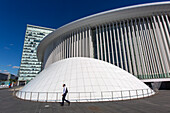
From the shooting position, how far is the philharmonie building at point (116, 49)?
13023mm

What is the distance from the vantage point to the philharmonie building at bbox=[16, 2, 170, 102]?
1302 centimetres

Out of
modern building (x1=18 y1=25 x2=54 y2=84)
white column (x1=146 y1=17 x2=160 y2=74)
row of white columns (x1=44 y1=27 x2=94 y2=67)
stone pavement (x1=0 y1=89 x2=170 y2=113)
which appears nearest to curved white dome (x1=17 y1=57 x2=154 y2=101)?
stone pavement (x1=0 y1=89 x2=170 y2=113)

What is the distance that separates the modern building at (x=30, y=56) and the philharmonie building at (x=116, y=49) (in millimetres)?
55782

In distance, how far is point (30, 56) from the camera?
87.8 metres

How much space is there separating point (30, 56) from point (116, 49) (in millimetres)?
83877

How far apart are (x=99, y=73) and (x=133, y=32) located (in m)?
26.9

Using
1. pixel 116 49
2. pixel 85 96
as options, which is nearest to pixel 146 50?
pixel 116 49

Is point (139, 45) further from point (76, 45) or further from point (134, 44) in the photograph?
point (76, 45)

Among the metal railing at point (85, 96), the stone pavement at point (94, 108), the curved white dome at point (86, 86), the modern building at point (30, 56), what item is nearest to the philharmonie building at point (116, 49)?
the curved white dome at point (86, 86)

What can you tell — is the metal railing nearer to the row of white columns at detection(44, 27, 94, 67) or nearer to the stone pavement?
the stone pavement

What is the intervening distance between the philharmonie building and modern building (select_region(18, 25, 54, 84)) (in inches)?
2196

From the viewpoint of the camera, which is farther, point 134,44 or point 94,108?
point 134,44

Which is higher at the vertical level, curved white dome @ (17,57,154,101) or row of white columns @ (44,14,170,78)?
row of white columns @ (44,14,170,78)

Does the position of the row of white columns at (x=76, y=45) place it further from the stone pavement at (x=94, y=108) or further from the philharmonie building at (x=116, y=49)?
Result: the stone pavement at (x=94, y=108)
